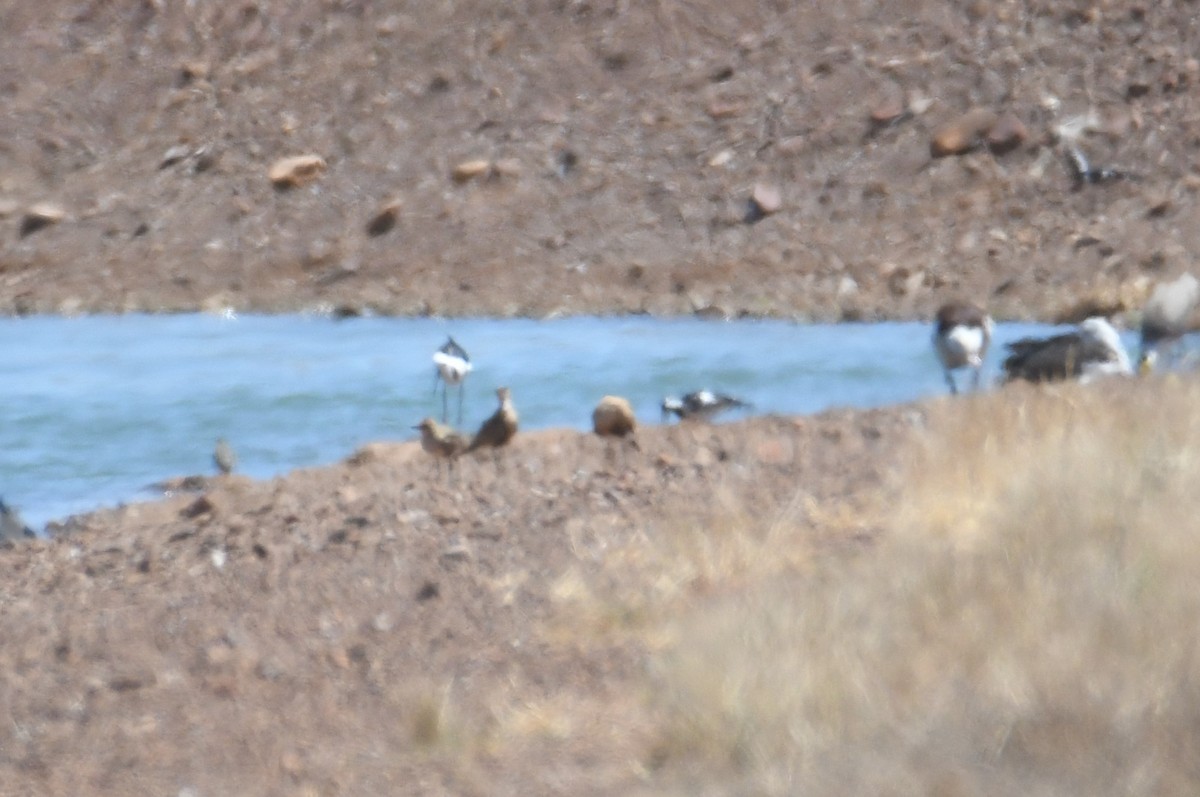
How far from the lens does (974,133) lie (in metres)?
26.1

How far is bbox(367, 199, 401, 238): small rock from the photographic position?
25359mm

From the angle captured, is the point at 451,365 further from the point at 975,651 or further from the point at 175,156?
the point at 175,156

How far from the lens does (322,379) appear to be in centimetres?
1811

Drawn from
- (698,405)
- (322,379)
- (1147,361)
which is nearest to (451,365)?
(698,405)

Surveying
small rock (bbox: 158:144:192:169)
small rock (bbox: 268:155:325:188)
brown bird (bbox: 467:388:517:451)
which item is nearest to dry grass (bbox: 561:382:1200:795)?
brown bird (bbox: 467:388:517:451)

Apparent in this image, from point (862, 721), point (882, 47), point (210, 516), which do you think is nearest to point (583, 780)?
point (862, 721)

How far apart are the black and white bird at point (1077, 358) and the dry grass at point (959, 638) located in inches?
150

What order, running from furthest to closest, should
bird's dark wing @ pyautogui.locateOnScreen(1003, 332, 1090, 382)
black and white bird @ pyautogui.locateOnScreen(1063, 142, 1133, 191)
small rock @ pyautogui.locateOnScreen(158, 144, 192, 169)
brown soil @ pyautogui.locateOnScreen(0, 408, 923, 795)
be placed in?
small rock @ pyautogui.locateOnScreen(158, 144, 192, 169)
black and white bird @ pyautogui.locateOnScreen(1063, 142, 1133, 191)
bird's dark wing @ pyautogui.locateOnScreen(1003, 332, 1090, 382)
brown soil @ pyautogui.locateOnScreen(0, 408, 923, 795)

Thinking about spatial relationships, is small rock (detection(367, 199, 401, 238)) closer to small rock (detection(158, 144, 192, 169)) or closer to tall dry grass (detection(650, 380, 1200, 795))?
small rock (detection(158, 144, 192, 169))

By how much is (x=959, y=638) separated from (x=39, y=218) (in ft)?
70.7

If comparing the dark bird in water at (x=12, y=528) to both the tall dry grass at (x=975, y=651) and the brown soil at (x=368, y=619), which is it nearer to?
the brown soil at (x=368, y=619)

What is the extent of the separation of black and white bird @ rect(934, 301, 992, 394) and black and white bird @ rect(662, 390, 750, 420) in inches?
75.6

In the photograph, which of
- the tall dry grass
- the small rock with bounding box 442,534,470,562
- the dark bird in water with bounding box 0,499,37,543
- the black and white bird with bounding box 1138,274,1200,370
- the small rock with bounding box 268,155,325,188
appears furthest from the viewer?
the small rock with bounding box 268,155,325,188

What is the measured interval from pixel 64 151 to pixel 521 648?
2196 cm
